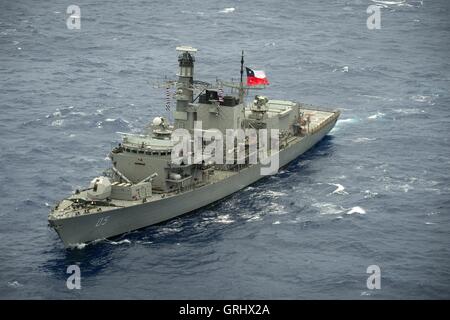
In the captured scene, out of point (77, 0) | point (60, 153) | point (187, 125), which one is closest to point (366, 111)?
point (187, 125)

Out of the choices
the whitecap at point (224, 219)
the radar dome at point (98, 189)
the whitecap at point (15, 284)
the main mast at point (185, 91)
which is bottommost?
the whitecap at point (15, 284)

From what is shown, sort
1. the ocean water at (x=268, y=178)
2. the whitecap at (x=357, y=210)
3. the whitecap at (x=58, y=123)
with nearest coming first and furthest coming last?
the ocean water at (x=268, y=178)
the whitecap at (x=357, y=210)
the whitecap at (x=58, y=123)

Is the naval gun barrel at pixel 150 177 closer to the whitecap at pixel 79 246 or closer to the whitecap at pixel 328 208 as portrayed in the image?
the whitecap at pixel 79 246

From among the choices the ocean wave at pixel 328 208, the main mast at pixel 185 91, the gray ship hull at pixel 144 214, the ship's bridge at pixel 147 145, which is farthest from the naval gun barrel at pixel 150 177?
the ocean wave at pixel 328 208

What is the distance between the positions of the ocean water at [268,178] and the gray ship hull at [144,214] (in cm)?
98

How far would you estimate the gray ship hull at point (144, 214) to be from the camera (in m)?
64.4

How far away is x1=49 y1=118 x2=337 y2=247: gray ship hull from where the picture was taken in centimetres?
6444

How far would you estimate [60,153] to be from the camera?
3280 inches

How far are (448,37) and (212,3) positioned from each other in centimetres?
4480

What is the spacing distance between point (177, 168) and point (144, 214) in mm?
5591

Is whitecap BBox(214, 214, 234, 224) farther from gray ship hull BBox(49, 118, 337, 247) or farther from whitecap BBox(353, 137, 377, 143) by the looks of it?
whitecap BBox(353, 137, 377, 143)

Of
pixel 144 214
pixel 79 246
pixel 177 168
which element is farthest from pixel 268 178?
pixel 79 246
